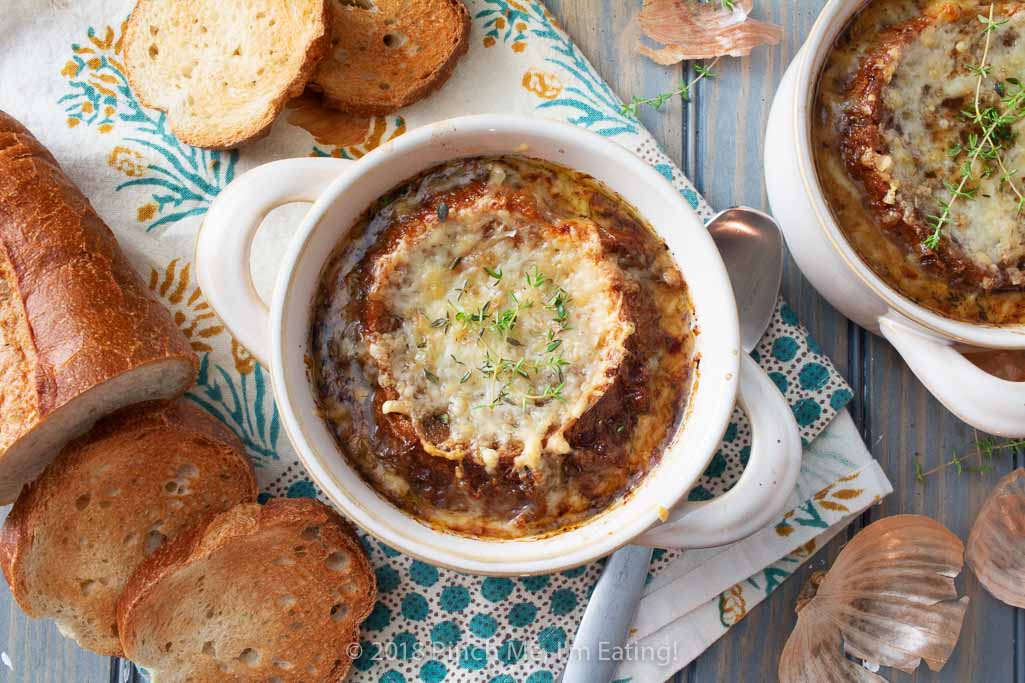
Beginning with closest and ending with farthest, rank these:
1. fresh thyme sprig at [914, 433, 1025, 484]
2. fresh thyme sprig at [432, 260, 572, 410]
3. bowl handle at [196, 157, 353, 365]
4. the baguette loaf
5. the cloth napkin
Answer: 1. fresh thyme sprig at [432, 260, 572, 410]
2. bowl handle at [196, 157, 353, 365]
3. the baguette loaf
4. the cloth napkin
5. fresh thyme sprig at [914, 433, 1025, 484]

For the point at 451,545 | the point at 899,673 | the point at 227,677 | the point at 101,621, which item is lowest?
the point at 899,673

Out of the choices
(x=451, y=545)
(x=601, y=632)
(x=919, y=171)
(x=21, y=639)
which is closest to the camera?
(x=451, y=545)

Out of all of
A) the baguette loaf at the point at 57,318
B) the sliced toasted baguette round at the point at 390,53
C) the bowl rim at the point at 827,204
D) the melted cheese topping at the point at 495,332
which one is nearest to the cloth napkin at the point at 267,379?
the sliced toasted baguette round at the point at 390,53

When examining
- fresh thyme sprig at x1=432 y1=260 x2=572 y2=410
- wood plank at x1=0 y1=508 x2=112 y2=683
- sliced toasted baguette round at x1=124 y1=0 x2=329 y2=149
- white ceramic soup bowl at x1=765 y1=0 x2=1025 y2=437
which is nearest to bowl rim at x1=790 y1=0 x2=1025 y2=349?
white ceramic soup bowl at x1=765 y1=0 x2=1025 y2=437

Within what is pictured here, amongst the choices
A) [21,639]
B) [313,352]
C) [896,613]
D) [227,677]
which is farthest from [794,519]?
[21,639]

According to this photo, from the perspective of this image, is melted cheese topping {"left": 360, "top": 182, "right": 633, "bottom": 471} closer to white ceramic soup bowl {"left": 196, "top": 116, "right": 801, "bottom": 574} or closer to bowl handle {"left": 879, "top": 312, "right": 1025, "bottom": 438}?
white ceramic soup bowl {"left": 196, "top": 116, "right": 801, "bottom": 574}

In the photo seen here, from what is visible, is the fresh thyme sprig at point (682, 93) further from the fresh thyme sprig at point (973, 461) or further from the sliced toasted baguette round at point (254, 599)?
the sliced toasted baguette round at point (254, 599)

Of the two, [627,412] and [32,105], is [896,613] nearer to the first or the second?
[627,412]

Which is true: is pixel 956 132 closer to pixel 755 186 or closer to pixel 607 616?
pixel 755 186
